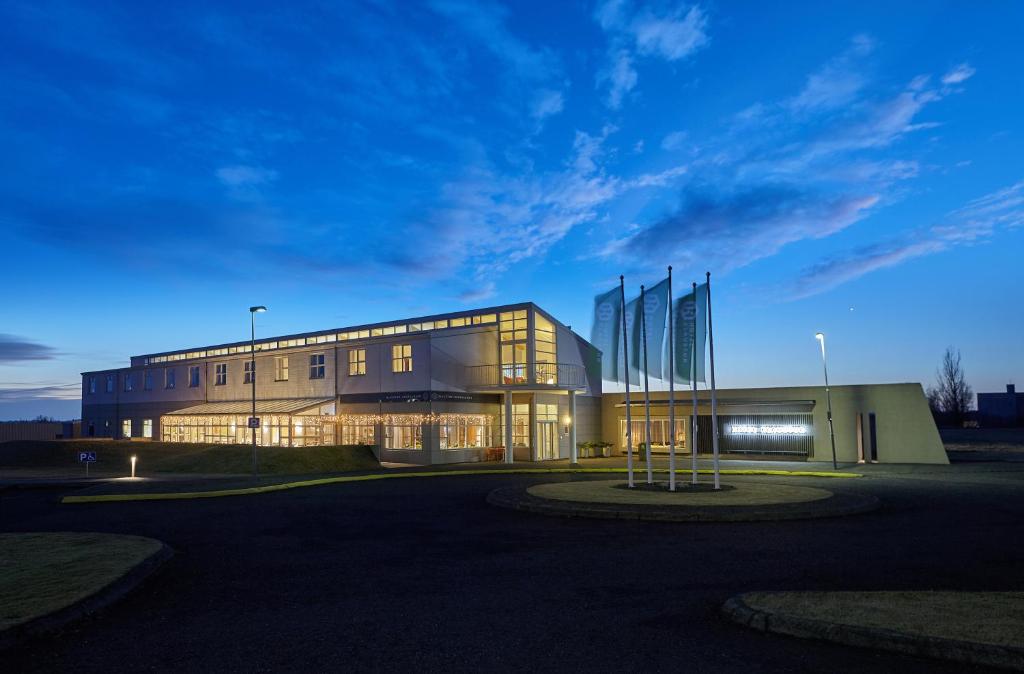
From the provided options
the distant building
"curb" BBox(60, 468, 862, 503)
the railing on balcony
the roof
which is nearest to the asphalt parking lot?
"curb" BBox(60, 468, 862, 503)

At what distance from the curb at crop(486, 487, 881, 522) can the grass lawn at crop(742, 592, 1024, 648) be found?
7.38 meters

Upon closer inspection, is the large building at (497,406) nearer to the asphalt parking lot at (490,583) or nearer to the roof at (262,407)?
the roof at (262,407)

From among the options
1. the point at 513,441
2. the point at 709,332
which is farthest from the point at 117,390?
the point at 709,332

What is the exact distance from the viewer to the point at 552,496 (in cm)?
1866

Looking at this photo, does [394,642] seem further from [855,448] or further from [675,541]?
[855,448]

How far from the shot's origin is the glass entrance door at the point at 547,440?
3750cm

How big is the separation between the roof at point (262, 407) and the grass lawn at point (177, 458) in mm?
3985

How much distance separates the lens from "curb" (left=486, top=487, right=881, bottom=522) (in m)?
15.4

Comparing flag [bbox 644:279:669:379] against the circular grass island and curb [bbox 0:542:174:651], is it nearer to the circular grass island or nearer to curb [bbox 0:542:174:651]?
the circular grass island

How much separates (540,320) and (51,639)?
106 feet

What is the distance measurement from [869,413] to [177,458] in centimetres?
3349

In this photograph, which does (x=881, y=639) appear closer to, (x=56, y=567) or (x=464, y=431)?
(x=56, y=567)

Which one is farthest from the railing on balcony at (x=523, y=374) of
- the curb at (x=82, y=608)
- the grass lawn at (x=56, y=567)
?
the curb at (x=82, y=608)

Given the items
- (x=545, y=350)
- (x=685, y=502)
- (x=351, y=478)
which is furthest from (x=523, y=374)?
(x=685, y=502)
